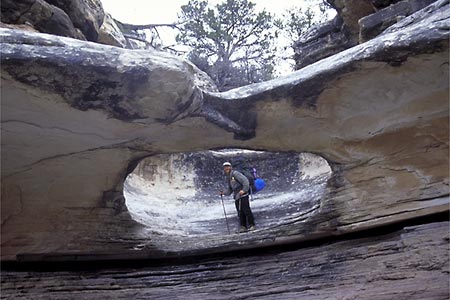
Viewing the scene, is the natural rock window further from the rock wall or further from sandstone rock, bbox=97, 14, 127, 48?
sandstone rock, bbox=97, 14, 127, 48

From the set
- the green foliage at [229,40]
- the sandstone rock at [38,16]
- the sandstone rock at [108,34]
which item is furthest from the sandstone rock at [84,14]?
the green foliage at [229,40]

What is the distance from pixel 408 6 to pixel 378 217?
305 cm

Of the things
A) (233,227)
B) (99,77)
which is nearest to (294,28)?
(233,227)

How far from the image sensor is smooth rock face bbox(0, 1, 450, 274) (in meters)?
3.23

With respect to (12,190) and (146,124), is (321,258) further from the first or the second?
(12,190)

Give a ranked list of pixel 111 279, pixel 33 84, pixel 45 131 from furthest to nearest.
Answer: pixel 111 279 < pixel 45 131 < pixel 33 84

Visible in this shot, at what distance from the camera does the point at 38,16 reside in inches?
215

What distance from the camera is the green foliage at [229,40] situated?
13.1 meters

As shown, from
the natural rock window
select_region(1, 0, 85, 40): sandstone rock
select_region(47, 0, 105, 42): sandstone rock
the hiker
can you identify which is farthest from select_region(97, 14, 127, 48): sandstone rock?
the hiker

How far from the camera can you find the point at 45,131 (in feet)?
12.0

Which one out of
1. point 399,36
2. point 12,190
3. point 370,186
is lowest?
point 370,186

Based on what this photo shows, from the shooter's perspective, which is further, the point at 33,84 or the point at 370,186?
the point at 370,186

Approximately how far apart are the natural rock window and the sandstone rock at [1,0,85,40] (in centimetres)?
227

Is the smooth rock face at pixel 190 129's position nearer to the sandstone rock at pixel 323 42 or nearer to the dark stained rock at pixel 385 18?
the dark stained rock at pixel 385 18
